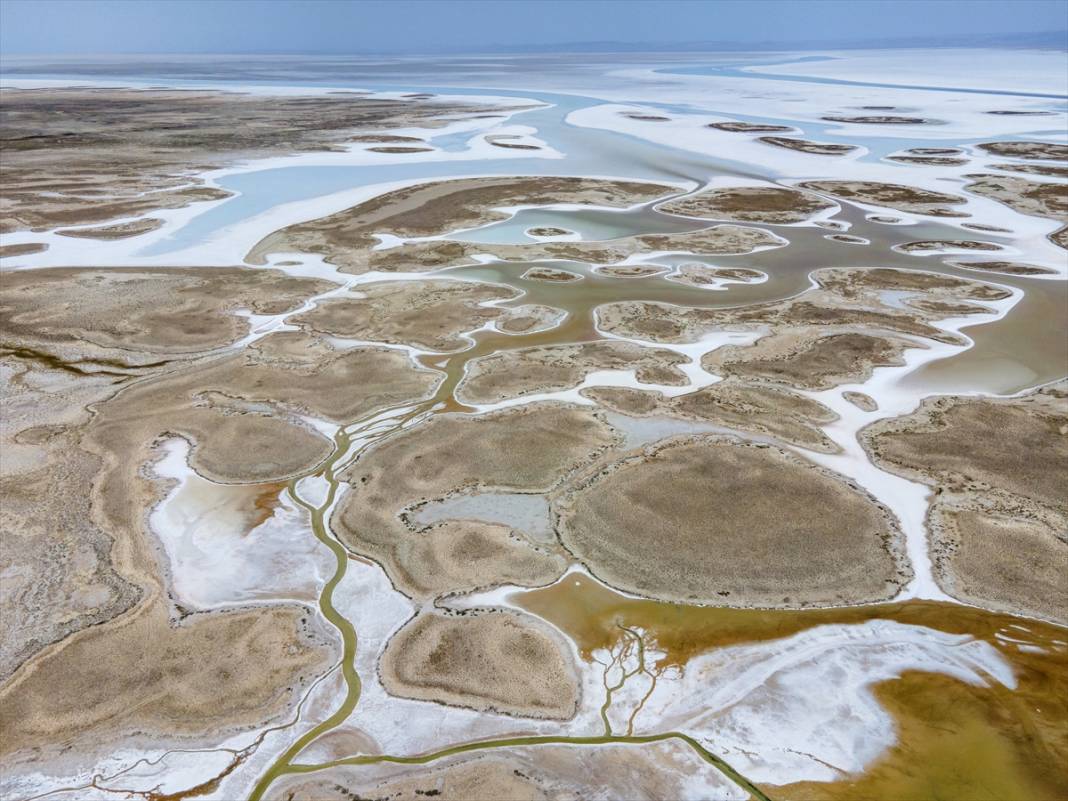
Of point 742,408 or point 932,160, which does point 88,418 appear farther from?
point 932,160

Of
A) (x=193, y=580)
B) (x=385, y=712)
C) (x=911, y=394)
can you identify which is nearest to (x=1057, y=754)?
(x=385, y=712)

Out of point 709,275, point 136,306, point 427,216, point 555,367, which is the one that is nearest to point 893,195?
point 709,275

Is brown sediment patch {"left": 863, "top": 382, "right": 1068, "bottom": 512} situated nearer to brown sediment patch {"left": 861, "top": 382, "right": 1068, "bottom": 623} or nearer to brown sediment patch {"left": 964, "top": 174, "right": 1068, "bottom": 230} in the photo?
brown sediment patch {"left": 861, "top": 382, "right": 1068, "bottom": 623}

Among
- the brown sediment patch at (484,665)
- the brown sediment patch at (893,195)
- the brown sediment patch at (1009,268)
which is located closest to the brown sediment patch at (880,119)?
the brown sediment patch at (893,195)

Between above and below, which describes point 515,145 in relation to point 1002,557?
above

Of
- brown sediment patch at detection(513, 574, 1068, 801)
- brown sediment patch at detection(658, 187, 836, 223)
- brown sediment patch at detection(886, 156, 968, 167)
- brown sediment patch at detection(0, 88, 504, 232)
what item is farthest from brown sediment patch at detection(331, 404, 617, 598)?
brown sediment patch at detection(886, 156, 968, 167)

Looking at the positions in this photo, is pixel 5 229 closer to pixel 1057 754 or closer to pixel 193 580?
pixel 193 580
